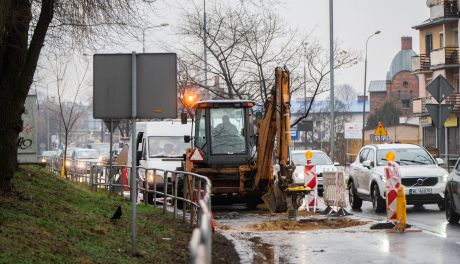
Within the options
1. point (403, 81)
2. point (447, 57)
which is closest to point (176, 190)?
point (447, 57)

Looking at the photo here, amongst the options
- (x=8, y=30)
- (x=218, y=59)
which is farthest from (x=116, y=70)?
(x=218, y=59)

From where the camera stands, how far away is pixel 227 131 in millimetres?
25469

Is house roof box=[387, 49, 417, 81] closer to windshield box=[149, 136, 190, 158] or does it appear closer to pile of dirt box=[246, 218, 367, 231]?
windshield box=[149, 136, 190, 158]

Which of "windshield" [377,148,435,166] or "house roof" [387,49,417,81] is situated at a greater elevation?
"house roof" [387,49,417,81]

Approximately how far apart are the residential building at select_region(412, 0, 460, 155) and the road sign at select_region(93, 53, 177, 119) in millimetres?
48450

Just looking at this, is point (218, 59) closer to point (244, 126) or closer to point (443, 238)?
point (244, 126)

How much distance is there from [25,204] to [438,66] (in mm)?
52196

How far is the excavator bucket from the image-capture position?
68.6ft

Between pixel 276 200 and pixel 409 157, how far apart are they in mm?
4574

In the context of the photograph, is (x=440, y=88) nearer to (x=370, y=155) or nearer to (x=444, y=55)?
(x=370, y=155)

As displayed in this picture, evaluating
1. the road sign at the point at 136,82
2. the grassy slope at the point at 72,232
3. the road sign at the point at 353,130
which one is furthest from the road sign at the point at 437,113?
the road sign at the point at 353,130

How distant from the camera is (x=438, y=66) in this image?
63.4 meters

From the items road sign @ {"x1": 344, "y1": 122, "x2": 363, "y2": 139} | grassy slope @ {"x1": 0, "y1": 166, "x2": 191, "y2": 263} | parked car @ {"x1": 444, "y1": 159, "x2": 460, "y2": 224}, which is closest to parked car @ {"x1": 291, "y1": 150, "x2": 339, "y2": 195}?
parked car @ {"x1": 444, "y1": 159, "x2": 460, "y2": 224}

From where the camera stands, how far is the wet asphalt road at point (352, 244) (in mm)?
13039
